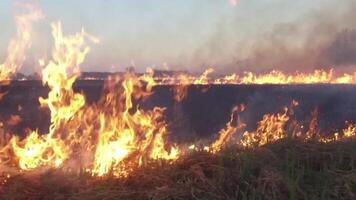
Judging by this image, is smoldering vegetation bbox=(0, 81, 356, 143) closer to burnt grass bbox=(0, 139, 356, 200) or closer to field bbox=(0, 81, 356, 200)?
field bbox=(0, 81, 356, 200)

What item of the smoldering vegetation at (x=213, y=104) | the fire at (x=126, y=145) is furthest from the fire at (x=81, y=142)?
the smoldering vegetation at (x=213, y=104)

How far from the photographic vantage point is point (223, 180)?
224 inches

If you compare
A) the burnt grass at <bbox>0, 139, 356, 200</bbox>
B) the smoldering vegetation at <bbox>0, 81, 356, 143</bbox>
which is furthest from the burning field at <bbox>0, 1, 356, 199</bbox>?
the smoldering vegetation at <bbox>0, 81, 356, 143</bbox>

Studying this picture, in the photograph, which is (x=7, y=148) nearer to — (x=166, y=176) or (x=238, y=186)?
(x=166, y=176)

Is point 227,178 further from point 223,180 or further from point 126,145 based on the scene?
point 126,145

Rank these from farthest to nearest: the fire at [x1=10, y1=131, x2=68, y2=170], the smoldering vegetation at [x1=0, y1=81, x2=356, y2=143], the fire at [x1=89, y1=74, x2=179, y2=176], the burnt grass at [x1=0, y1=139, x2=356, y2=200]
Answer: the smoldering vegetation at [x1=0, y1=81, x2=356, y2=143]
the fire at [x1=10, y1=131, x2=68, y2=170]
the fire at [x1=89, y1=74, x2=179, y2=176]
the burnt grass at [x1=0, y1=139, x2=356, y2=200]

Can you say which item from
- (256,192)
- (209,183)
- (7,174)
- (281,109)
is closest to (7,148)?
(7,174)

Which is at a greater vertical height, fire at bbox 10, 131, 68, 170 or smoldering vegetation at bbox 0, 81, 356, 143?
smoldering vegetation at bbox 0, 81, 356, 143

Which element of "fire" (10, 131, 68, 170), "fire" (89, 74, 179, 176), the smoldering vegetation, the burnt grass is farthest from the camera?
the smoldering vegetation

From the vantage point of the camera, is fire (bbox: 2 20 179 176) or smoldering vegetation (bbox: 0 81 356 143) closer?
fire (bbox: 2 20 179 176)

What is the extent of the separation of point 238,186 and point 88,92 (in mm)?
15418

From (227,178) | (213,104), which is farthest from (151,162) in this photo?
(213,104)

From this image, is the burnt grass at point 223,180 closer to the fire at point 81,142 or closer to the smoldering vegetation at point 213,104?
the fire at point 81,142

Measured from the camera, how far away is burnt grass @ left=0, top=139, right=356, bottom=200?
5.54 m
